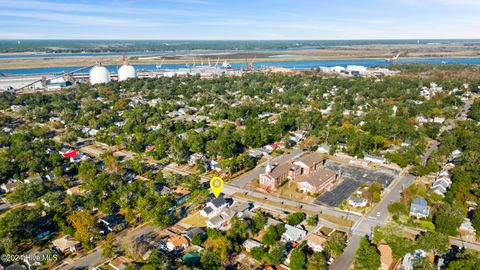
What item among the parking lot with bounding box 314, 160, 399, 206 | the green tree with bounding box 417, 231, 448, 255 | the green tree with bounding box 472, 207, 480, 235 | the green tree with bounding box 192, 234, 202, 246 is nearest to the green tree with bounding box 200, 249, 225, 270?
the green tree with bounding box 192, 234, 202, 246

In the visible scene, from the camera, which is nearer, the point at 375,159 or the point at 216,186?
the point at 216,186

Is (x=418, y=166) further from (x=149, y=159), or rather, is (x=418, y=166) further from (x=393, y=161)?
(x=149, y=159)

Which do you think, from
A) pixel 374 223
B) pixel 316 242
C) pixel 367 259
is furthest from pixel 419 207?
pixel 316 242

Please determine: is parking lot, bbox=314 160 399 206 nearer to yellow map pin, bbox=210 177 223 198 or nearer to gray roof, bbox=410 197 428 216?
gray roof, bbox=410 197 428 216

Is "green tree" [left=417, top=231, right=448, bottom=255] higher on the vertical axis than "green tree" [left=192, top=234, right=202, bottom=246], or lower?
higher

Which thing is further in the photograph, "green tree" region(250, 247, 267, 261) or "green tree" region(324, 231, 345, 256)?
"green tree" region(324, 231, 345, 256)

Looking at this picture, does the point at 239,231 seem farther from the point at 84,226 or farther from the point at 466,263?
the point at 466,263

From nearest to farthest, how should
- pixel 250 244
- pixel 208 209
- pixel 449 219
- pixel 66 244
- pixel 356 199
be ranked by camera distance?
pixel 250 244 → pixel 66 244 → pixel 449 219 → pixel 208 209 → pixel 356 199

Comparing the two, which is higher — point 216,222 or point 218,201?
point 218,201
